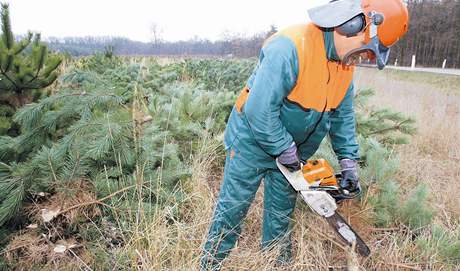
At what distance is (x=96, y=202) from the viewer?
195cm

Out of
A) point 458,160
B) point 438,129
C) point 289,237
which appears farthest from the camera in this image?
point 438,129

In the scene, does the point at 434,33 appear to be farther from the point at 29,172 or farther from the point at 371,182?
the point at 29,172

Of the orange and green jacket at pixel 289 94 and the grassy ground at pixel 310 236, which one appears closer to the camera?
the orange and green jacket at pixel 289 94

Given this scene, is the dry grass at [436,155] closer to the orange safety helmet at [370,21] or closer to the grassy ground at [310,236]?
the grassy ground at [310,236]

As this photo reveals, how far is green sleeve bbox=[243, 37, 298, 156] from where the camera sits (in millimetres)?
1663

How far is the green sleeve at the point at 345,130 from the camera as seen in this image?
7.01 ft

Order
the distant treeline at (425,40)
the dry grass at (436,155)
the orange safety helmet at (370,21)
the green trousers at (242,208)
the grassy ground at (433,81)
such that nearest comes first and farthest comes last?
the orange safety helmet at (370,21)
the green trousers at (242,208)
the dry grass at (436,155)
the grassy ground at (433,81)
the distant treeline at (425,40)

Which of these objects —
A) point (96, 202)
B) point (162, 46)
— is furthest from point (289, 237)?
point (162, 46)

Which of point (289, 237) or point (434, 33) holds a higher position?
point (434, 33)

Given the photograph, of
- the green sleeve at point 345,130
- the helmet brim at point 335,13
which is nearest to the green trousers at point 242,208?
the green sleeve at point 345,130

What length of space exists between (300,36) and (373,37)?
13.3 inches

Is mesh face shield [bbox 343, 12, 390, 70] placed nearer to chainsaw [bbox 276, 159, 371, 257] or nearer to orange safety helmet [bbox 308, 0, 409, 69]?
orange safety helmet [bbox 308, 0, 409, 69]

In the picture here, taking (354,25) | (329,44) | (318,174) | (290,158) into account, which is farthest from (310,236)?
(354,25)

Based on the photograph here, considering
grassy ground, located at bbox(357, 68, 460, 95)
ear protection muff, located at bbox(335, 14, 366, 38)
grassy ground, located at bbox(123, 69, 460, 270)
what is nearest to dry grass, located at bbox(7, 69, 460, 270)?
grassy ground, located at bbox(123, 69, 460, 270)
